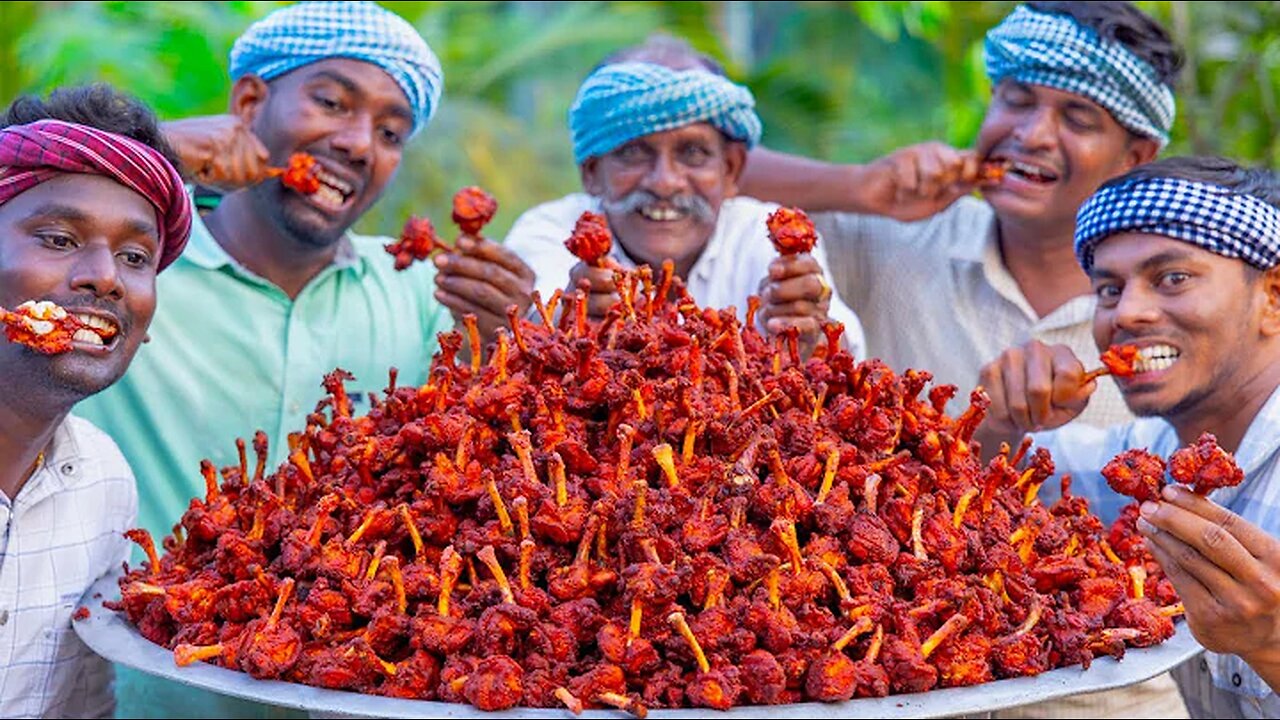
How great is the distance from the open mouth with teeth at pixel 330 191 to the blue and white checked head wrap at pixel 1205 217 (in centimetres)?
193

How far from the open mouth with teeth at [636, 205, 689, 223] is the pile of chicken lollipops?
104 cm

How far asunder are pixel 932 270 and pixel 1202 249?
1.24 metres

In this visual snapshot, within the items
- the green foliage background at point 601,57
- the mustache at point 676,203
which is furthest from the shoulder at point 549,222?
the green foliage background at point 601,57

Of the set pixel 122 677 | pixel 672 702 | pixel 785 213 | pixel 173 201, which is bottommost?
pixel 122 677

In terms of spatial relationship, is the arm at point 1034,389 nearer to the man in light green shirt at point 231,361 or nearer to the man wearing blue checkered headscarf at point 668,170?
the man wearing blue checkered headscarf at point 668,170

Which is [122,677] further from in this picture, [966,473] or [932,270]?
[932,270]

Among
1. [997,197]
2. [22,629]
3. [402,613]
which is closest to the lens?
[402,613]

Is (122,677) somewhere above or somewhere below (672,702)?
below

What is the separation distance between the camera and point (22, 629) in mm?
2301

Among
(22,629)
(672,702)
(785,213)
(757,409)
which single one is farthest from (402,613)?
(785,213)

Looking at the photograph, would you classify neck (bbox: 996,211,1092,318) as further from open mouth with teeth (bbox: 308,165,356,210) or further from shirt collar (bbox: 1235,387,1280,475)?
open mouth with teeth (bbox: 308,165,356,210)

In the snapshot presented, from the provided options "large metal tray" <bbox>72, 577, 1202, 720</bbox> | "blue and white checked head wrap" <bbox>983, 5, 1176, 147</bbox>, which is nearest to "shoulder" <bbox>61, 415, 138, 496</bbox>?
"large metal tray" <bbox>72, 577, 1202, 720</bbox>

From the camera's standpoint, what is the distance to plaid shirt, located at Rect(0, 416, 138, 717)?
2309mm

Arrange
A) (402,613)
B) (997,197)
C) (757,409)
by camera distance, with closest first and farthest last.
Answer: (402,613), (757,409), (997,197)
